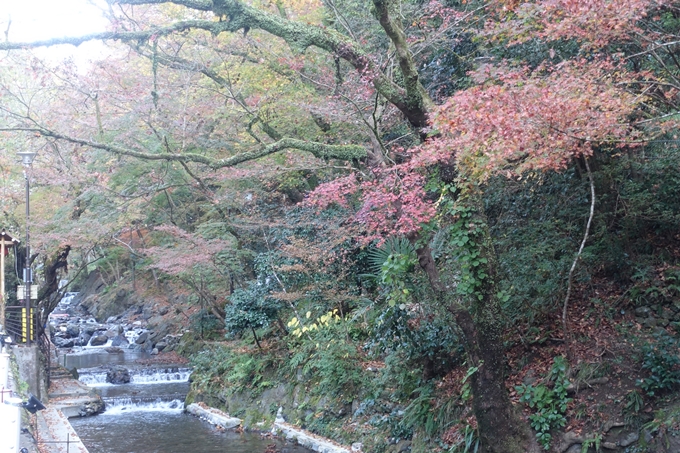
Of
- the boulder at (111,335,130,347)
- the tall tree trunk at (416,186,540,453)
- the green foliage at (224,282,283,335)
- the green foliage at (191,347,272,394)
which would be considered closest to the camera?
the tall tree trunk at (416,186,540,453)

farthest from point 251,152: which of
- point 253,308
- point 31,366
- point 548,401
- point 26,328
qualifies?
point 26,328

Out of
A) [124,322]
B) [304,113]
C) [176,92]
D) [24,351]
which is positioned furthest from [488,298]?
[124,322]

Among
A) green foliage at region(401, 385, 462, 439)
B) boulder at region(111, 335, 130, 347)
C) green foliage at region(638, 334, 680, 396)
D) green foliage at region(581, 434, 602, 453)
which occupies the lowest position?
boulder at region(111, 335, 130, 347)

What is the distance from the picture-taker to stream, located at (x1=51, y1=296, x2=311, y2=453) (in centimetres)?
1188

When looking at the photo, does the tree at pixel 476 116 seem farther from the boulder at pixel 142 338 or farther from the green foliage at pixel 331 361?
the boulder at pixel 142 338

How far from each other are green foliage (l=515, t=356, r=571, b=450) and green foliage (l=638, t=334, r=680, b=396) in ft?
3.09

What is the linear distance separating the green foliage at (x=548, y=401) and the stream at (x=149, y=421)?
497cm

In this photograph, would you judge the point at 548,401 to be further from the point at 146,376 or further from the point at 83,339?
the point at 83,339

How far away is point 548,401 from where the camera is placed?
7477 mm

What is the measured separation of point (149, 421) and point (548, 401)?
10710 millimetres

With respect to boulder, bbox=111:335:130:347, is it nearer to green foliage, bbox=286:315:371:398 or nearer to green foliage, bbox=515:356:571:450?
green foliage, bbox=286:315:371:398

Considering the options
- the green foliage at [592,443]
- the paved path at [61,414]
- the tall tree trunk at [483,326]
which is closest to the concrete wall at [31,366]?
the paved path at [61,414]

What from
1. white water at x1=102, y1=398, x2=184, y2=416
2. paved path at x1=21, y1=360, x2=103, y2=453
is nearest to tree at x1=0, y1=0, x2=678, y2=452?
paved path at x1=21, y1=360, x2=103, y2=453

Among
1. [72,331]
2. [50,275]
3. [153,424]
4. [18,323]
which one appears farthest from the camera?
[72,331]
